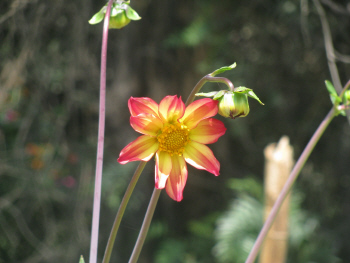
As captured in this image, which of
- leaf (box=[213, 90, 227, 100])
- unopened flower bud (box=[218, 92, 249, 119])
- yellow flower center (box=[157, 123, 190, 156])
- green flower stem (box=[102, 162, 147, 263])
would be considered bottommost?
Answer: green flower stem (box=[102, 162, 147, 263])

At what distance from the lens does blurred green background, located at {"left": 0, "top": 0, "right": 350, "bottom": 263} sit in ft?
4.35

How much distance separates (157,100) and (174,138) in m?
1.17

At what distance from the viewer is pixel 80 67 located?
1.34 m

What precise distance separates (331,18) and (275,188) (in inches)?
24.1

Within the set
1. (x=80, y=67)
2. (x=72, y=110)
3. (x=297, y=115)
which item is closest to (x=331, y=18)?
(x=297, y=115)

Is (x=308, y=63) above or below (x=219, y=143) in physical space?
above

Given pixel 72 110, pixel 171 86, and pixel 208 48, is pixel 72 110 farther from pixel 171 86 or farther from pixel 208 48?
pixel 208 48

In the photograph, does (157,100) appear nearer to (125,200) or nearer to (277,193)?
(277,193)

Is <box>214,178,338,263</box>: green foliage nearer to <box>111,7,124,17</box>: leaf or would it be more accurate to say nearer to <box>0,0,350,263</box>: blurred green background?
<box>0,0,350,263</box>: blurred green background

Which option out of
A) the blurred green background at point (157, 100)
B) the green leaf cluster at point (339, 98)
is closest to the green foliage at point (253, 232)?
the blurred green background at point (157, 100)

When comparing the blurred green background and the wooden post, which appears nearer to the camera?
the wooden post

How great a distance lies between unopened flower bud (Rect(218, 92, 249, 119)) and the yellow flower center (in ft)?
0.13

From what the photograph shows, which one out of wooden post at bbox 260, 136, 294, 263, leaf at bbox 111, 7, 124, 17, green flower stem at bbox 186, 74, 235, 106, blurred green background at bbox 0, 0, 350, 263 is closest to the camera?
green flower stem at bbox 186, 74, 235, 106

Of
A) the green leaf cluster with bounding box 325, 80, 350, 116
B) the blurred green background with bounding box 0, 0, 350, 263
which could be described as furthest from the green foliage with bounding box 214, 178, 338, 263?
the green leaf cluster with bounding box 325, 80, 350, 116
